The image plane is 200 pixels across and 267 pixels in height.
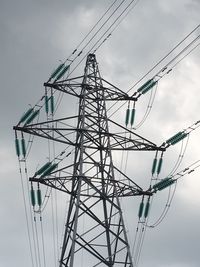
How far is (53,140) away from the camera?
33625 millimetres

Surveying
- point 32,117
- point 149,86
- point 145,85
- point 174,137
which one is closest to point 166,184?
point 174,137

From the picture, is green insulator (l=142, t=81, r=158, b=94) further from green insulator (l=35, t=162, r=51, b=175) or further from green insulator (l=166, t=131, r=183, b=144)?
green insulator (l=35, t=162, r=51, b=175)

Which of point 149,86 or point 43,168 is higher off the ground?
point 149,86

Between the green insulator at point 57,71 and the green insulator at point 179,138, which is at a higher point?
the green insulator at point 57,71

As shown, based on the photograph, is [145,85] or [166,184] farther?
[145,85]

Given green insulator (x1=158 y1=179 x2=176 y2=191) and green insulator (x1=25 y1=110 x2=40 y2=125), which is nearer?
green insulator (x1=158 y1=179 x2=176 y2=191)

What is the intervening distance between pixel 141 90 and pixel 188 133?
392 centimetres

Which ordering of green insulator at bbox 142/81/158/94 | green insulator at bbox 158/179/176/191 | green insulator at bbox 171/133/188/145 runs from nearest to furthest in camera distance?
green insulator at bbox 171/133/188/145, green insulator at bbox 158/179/176/191, green insulator at bbox 142/81/158/94

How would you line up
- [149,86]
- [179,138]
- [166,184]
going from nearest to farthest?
1. [179,138]
2. [166,184]
3. [149,86]

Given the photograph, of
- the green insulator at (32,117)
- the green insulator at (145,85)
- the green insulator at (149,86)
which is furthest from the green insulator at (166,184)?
the green insulator at (32,117)

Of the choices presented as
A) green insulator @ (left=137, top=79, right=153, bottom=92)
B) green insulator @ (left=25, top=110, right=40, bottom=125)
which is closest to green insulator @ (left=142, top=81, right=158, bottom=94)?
green insulator @ (left=137, top=79, right=153, bottom=92)

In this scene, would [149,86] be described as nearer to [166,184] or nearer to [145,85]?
[145,85]

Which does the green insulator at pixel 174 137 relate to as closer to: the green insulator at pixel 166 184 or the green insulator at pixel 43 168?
the green insulator at pixel 166 184

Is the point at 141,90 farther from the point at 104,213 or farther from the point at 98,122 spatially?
the point at 104,213
